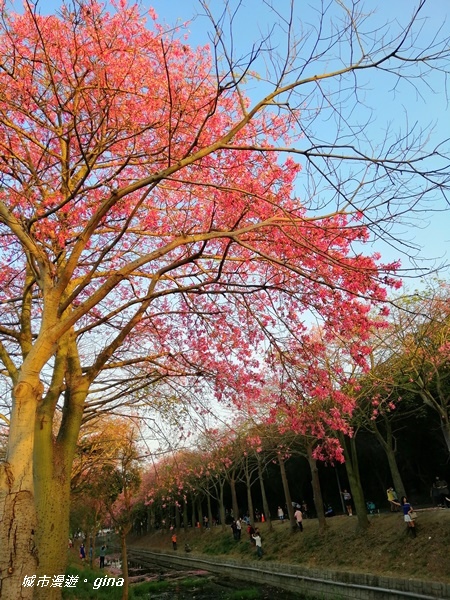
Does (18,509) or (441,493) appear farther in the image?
(441,493)

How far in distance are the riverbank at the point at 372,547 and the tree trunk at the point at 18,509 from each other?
1020 cm

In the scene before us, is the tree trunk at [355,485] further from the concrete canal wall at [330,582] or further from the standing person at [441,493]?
the standing person at [441,493]

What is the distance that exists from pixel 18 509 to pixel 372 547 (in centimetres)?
1390

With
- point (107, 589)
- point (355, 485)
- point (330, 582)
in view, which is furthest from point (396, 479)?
point (107, 589)

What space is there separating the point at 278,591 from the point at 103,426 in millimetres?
8354

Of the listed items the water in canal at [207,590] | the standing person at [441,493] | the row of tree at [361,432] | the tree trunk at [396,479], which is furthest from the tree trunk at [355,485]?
the water in canal at [207,590]

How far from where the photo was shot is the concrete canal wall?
423 inches

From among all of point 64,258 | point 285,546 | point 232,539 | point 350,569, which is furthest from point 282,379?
point 232,539

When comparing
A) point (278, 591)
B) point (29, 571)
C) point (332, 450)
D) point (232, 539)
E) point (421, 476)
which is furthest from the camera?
point (232, 539)

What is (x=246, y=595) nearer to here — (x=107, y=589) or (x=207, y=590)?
(x=207, y=590)

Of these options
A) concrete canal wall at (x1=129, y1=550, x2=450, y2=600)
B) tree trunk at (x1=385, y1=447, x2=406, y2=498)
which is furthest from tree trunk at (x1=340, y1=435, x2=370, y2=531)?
concrete canal wall at (x1=129, y1=550, x2=450, y2=600)

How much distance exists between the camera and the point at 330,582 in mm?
13891

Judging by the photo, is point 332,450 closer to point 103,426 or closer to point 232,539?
point 103,426

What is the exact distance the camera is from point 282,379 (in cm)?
701
